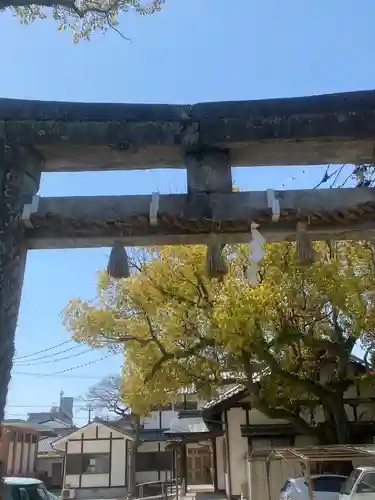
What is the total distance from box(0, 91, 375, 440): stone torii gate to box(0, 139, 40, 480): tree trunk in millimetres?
10

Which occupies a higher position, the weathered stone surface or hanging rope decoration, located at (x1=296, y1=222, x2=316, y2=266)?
the weathered stone surface

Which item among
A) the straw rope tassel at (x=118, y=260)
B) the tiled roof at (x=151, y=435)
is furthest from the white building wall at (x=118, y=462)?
the straw rope tassel at (x=118, y=260)

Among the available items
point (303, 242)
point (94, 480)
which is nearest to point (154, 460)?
point (94, 480)

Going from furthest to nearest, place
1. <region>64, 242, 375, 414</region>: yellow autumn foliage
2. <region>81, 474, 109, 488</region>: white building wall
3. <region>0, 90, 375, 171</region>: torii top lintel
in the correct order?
<region>81, 474, 109, 488</region>: white building wall < <region>64, 242, 375, 414</region>: yellow autumn foliage < <region>0, 90, 375, 171</region>: torii top lintel

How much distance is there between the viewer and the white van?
12.4 metres

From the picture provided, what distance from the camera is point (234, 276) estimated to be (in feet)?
47.7

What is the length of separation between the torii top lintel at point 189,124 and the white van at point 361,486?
1083 cm

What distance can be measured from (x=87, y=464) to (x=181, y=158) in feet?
99.5

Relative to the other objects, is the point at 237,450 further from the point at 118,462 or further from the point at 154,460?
the point at 154,460

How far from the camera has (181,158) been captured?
14.5 feet

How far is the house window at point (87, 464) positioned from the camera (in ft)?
101

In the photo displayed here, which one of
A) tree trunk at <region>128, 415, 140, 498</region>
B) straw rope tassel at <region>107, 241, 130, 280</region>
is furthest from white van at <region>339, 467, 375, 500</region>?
tree trunk at <region>128, 415, 140, 498</region>

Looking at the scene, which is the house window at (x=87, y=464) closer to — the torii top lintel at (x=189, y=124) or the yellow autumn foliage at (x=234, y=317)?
the yellow autumn foliage at (x=234, y=317)

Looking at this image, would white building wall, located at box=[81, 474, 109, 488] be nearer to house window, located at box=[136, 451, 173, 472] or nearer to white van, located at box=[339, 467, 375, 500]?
house window, located at box=[136, 451, 173, 472]
